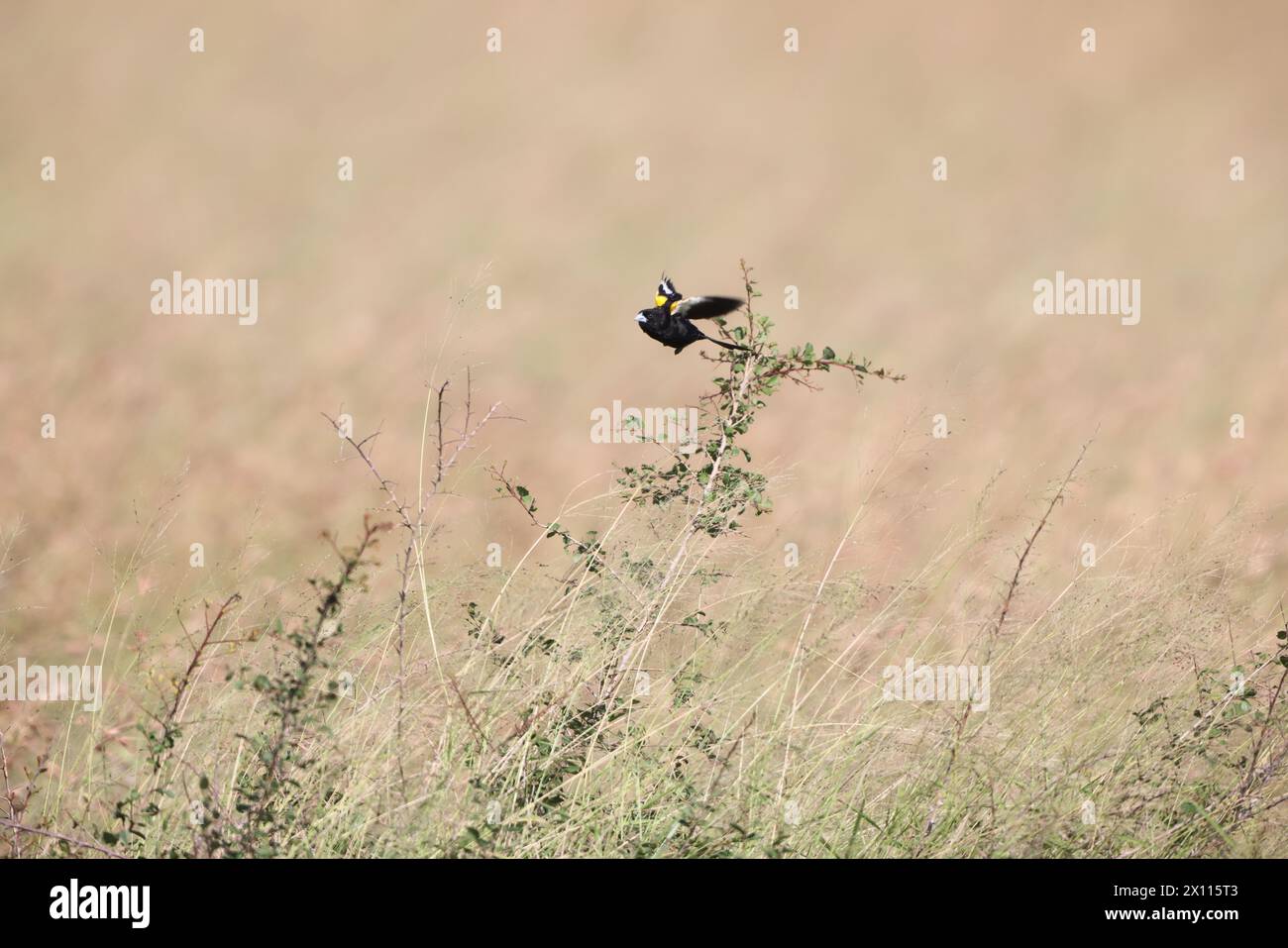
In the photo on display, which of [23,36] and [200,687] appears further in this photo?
[23,36]

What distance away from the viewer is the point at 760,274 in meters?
16.5

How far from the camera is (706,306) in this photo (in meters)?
4.92

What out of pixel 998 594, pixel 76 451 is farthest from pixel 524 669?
pixel 76 451

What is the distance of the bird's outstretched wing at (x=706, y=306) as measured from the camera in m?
4.85
